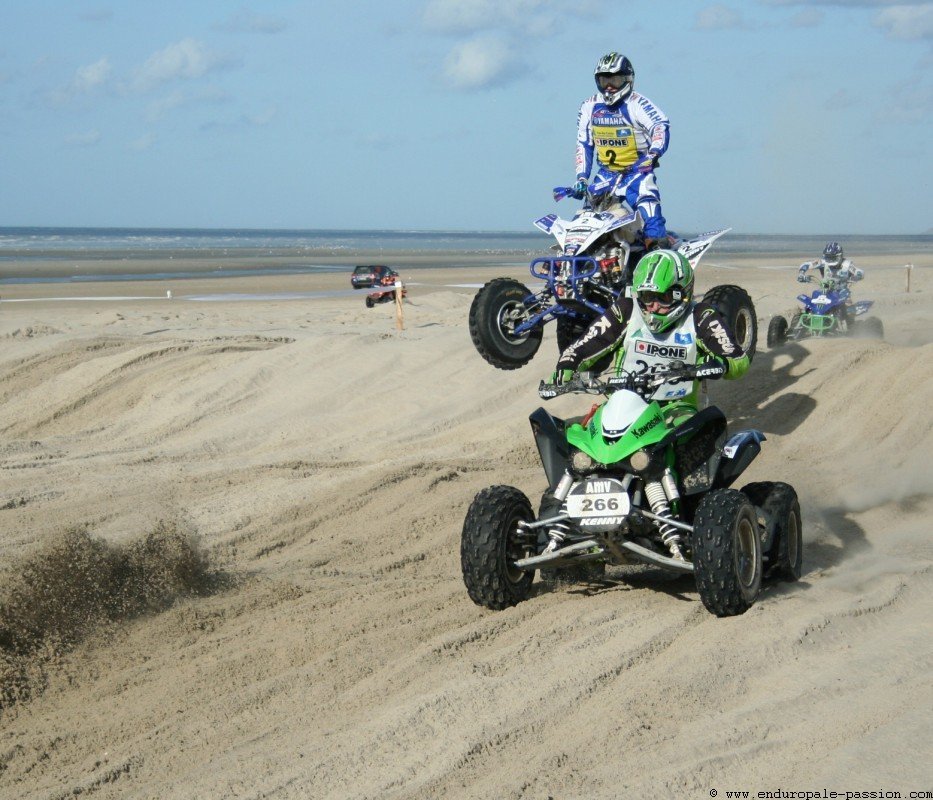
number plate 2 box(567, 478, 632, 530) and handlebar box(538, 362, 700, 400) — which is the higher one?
handlebar box(538, 362, 700, 400)

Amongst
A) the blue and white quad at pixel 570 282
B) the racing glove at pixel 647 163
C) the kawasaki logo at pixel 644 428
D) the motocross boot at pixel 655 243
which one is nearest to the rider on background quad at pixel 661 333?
the kawasaki logo at pixel 644 428

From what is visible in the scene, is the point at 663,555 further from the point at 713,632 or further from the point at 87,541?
the point at 87,541

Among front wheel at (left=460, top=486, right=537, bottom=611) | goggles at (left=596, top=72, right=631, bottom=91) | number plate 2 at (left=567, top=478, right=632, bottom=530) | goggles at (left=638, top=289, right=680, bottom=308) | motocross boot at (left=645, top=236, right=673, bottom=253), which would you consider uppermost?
goggles at (left=596, top=72, right=631, bottom=91)

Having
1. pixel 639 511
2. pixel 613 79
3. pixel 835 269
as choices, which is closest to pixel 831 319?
pixel 835 269

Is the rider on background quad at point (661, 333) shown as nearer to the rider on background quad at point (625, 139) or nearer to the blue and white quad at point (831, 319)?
the rider on background quad at point (625, 139)

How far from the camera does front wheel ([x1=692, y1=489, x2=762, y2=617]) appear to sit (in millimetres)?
5645

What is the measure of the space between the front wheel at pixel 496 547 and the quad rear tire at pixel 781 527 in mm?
1358

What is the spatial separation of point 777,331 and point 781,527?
8888 millimetres

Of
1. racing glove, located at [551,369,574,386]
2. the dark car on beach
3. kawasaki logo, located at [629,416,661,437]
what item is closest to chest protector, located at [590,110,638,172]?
racing glove, located at [551,369,574,386]

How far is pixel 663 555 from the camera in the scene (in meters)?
6.05

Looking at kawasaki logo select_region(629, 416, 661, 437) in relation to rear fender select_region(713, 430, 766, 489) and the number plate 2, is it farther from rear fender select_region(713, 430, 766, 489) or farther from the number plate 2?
rear fender select_region(713, 430, 766, 489)

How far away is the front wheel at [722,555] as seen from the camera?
564cm

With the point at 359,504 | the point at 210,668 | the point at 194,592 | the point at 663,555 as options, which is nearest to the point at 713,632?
the point at 663,555

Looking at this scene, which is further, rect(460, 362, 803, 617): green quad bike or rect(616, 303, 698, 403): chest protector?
rect(616, 303, 698, 403): chest protector
